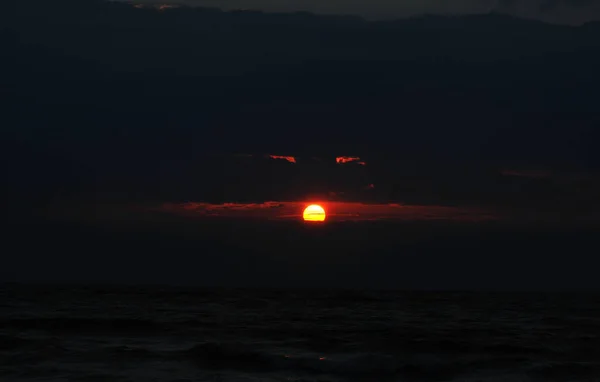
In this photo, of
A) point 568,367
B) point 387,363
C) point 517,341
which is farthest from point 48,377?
point 517,341

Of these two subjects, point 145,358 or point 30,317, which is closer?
point 145,358

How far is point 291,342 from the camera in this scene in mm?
36031

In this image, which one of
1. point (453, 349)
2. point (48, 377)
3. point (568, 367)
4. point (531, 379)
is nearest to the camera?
point (48, 377)

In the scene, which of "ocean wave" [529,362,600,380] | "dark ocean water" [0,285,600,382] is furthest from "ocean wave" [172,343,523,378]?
"ocean wave" [529,362,600,380]

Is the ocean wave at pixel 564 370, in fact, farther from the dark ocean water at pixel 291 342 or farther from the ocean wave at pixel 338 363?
the ocean wave at pixel 338 363

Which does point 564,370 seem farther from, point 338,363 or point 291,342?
point 291,342

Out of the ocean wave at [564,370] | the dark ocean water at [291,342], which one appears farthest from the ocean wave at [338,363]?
the ocean wave at [564,370]

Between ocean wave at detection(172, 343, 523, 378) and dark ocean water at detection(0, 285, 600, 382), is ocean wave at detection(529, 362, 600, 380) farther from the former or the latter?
ocean wave at detection(172, 343, 523, 378)

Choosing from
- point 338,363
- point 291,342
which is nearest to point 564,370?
point 338,363

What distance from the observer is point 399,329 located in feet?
136

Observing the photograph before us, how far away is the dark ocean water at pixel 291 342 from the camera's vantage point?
27.6 m

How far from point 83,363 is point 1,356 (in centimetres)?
473

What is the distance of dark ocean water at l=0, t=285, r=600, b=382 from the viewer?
27.6 meters

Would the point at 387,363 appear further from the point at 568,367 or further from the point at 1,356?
the point at 1,356
